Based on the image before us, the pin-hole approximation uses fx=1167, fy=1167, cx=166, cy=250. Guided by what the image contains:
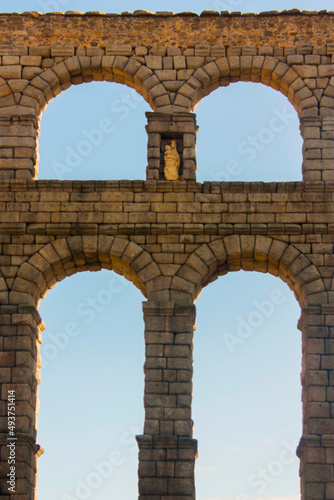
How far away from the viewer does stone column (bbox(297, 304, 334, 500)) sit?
2031 cm

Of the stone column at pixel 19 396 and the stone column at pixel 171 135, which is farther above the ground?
the stone column at pixel 171 135

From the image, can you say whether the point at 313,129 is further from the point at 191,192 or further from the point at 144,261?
the point at 144,261

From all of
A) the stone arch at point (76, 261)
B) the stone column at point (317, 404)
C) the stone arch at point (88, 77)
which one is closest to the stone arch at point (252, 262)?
the stone column at point (317, 404)

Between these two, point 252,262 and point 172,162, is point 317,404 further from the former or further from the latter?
point 172,162

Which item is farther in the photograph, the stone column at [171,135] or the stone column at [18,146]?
the stone column at [171,135]

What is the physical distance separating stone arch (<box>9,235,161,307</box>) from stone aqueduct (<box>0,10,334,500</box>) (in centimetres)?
3

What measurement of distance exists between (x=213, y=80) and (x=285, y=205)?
321 cm

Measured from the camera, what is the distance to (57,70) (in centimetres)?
2392

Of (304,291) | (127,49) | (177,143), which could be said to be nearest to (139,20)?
(127,49)

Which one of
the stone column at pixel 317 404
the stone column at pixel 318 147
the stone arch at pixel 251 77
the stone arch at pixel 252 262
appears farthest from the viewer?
the stone arch at pixel 251 77

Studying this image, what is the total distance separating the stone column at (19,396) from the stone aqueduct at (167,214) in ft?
0.09

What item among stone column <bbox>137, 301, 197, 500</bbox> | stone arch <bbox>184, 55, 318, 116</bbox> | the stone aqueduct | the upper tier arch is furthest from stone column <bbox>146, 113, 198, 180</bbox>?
stone column <bbox>137, 301, 197, 500</bbox>

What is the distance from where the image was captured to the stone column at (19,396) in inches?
805

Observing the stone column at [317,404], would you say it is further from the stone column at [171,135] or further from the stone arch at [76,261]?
the stone column at [171,135]
